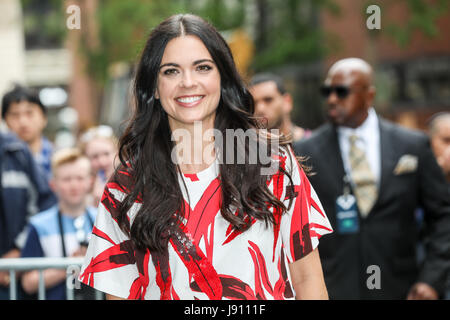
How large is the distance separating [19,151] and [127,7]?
14117 millimetres

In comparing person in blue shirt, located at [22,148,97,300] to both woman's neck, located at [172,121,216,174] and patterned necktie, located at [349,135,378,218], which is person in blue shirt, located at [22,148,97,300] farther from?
patterned necktie, located at [349,135,378,218]

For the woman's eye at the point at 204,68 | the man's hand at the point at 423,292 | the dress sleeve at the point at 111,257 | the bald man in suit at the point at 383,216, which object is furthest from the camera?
the bald man in suit at the point at 383,216

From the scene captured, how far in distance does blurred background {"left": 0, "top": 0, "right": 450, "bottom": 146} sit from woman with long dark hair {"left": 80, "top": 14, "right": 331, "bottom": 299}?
10.7 m

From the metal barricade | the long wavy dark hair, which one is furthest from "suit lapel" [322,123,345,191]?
the long wavy dark hair

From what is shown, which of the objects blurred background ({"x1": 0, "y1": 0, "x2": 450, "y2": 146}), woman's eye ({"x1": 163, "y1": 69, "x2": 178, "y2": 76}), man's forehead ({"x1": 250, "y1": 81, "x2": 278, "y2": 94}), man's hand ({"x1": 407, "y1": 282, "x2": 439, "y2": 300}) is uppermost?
blurred background ({"x1": 0, "y1": 0, "x2": 450, "y2": 146})

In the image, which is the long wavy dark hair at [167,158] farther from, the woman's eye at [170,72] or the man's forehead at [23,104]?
the man's forehead at [23,104]

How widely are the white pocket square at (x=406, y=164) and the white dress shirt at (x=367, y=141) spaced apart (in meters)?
Result: 0.12

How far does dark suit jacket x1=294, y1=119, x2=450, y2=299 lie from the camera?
14.7ft

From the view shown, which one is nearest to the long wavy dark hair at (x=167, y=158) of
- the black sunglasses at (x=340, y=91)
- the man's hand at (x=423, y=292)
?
the man's hand at (x=423, y=292)

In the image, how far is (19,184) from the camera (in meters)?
5.24

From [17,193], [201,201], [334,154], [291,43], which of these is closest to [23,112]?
[17,193]

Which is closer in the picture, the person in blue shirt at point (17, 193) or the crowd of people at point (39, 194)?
the crowd of people at point (39, 194)

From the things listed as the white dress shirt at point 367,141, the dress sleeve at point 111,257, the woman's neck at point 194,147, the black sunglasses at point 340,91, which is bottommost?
the dress sleeve at point 111,257

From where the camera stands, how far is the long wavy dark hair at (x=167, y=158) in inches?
95.0
